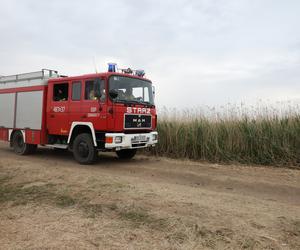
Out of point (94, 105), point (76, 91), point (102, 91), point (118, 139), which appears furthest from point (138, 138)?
point (76, 91)

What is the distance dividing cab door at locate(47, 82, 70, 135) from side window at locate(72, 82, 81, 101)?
0.93ft

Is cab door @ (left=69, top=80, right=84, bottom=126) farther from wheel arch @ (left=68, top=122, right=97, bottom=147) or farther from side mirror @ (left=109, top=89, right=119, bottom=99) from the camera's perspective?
side mirror @ (left=109, top=89, right=119, bottom=99)

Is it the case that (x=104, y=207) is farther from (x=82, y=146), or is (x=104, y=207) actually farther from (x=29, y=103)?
(x=29, y=103)

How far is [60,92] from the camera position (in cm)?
988

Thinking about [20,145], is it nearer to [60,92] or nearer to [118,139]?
[60,92]

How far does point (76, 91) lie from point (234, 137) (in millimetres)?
5133

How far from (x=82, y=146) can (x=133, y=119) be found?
69.3 inches

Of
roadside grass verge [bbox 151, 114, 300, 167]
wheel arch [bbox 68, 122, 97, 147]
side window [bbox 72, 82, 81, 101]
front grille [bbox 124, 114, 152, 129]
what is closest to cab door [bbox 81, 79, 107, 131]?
wheel arch [bbox 68, 122, 97, 147]

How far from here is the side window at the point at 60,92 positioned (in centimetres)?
964

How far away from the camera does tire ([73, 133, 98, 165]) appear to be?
8961 millimetres

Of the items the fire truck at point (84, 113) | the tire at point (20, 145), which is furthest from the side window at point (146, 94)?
the tire at point (20, 145)

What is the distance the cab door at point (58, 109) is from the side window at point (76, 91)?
0.28 metres

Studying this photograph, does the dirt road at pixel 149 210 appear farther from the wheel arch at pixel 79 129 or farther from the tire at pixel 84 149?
the wheel arch at pixel 79 129

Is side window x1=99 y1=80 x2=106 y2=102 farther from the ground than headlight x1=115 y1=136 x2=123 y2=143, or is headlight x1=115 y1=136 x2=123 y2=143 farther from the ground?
side window x1=99 y1=80 x2=106 y2=102
